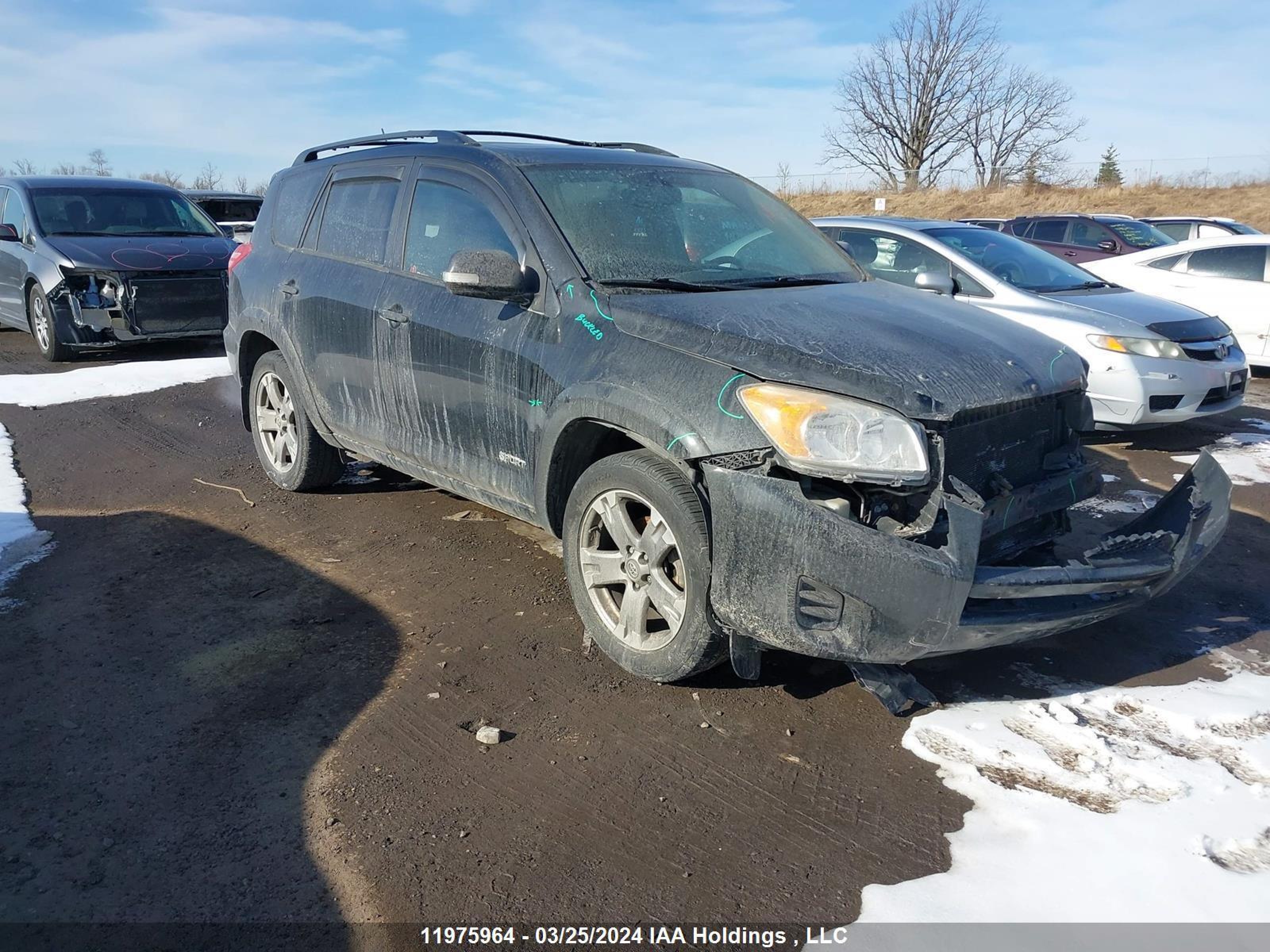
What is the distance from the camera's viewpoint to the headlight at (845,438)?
9.67ft

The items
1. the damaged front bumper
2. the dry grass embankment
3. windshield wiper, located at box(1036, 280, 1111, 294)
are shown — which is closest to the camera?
windshield wiper, located at box(1036, 280, 1111, 294)

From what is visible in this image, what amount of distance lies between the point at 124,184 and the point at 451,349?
8843 mm

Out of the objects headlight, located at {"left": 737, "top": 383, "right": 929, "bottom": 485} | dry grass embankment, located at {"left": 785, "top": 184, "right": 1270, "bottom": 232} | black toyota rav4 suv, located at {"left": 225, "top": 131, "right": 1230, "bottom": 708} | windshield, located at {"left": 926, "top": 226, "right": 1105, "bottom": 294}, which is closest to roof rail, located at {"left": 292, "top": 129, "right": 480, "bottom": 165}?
black toyota rav4 suv, located at {"left": 225, "top": 131, "right": 1230, "bottom": 708}

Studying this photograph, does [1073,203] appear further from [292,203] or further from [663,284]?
[663,284]

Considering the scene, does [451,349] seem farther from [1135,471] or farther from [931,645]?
[1135,471]

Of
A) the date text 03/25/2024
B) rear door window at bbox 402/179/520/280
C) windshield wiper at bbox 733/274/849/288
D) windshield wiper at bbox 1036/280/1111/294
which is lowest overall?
the date text 03/25/2024

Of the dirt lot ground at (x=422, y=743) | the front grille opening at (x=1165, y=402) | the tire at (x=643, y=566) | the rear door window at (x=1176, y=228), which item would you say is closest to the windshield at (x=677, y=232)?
the tire at (x=643, y=566)

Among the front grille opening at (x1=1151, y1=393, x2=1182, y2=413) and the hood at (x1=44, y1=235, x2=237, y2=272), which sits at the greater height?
the hood at (x1=44, y1=235, x2=237, y2=272)

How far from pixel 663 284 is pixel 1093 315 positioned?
16.1 ft

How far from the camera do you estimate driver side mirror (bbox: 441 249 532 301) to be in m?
3.69

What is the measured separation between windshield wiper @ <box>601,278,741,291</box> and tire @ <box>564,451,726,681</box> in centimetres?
69

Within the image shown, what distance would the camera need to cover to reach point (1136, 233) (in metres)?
14.3

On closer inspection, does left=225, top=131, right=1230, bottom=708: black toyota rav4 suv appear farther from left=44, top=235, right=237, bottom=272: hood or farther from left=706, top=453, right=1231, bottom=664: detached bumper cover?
left=44, top=235, right=237, bottom=272: hood

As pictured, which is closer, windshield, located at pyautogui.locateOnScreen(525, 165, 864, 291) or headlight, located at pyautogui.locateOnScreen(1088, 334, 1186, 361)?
windshield, located at pyautogui.locateOnScreen(525, 165, 864, 291)
